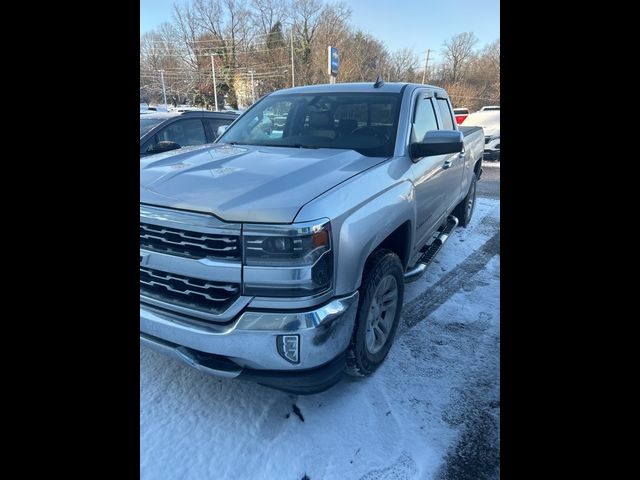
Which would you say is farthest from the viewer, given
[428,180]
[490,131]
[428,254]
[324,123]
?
[490,131]

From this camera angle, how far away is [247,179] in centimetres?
228

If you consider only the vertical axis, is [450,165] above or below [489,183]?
above

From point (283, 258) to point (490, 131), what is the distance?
13.3 meters

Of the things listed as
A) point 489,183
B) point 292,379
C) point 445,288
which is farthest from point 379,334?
point 489,183

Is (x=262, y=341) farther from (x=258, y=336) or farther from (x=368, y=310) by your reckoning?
(x=368, y=310)

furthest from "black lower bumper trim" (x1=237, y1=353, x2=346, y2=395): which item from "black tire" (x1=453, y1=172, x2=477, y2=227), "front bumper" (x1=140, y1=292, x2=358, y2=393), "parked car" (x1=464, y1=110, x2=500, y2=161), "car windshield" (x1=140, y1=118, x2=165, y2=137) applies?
"parked car" (x1=464, y1=110, x2=500, y2=161)

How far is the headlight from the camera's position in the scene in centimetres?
188

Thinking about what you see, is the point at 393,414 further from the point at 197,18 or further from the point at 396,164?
the point at 197,18

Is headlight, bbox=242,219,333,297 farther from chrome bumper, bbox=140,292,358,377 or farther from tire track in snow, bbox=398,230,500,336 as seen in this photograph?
tire track in snow, bbox=398,230,500,336

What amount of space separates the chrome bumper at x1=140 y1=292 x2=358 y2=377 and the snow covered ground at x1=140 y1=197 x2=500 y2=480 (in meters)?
0.46

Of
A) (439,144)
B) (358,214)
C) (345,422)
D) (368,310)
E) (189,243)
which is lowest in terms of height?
(345,422)
